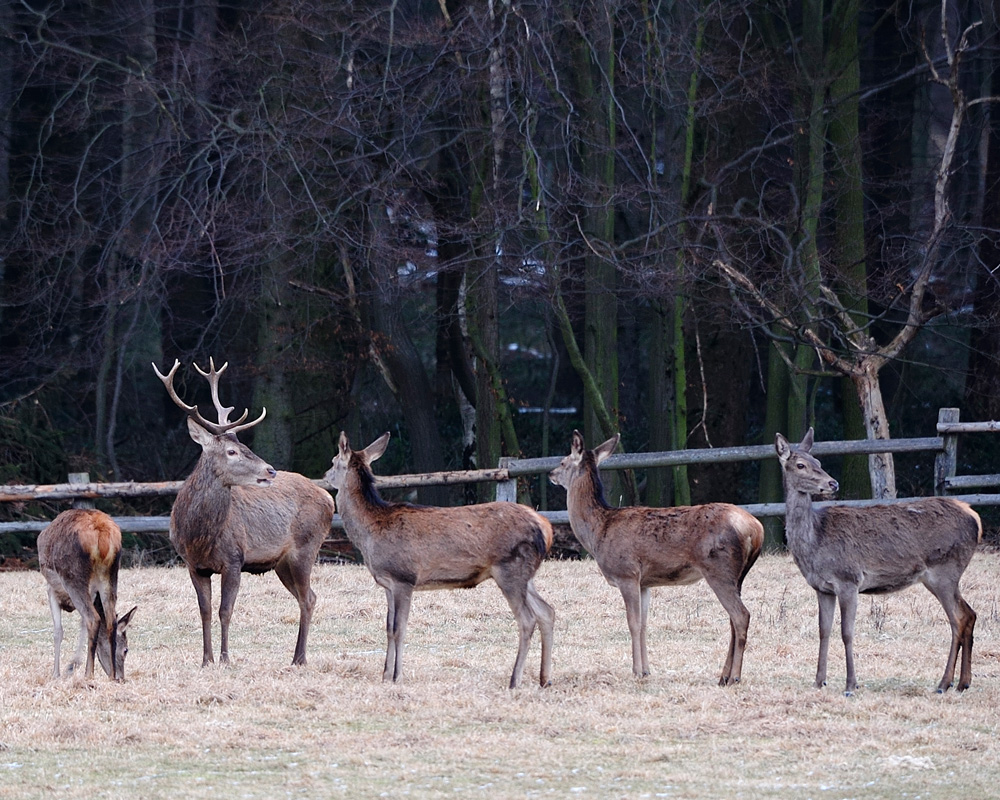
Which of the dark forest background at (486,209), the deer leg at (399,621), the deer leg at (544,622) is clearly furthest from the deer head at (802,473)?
the dark forest background at (486,209)

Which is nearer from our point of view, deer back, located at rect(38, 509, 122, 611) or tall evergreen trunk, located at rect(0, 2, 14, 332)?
deer back, located at rect(38, 509, 122, 611)

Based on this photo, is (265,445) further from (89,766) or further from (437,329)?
(89,766)

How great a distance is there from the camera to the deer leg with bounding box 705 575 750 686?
7.91 m

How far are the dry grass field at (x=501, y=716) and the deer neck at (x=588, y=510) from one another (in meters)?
0.81

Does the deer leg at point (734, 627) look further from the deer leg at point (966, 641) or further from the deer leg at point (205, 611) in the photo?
the deer leg at point (205, 611)

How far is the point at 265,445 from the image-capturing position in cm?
1686

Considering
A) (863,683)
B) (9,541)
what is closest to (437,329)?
(9,541)

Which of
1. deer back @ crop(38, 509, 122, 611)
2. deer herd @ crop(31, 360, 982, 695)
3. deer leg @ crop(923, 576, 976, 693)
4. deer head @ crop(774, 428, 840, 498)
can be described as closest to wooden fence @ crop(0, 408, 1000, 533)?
deer herd @ crop(31, 360, 982, 695)

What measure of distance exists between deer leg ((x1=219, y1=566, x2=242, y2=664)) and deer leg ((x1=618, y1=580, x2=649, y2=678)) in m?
2.49

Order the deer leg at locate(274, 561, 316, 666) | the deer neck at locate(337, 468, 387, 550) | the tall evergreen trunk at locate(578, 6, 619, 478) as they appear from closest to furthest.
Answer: the deer neck at locate(337, 468, 387, 550), the deer leg at locate(274, 561, 316, 666), the tall evergreen trunk at locate(578, 6, 619, 478)

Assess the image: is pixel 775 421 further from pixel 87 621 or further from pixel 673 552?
pixel 87 621

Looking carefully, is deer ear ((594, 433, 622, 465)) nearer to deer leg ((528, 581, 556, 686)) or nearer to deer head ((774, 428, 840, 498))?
deer head ((774, 428, 840, 498))

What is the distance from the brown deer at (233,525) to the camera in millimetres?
8922

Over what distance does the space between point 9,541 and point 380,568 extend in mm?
9120
